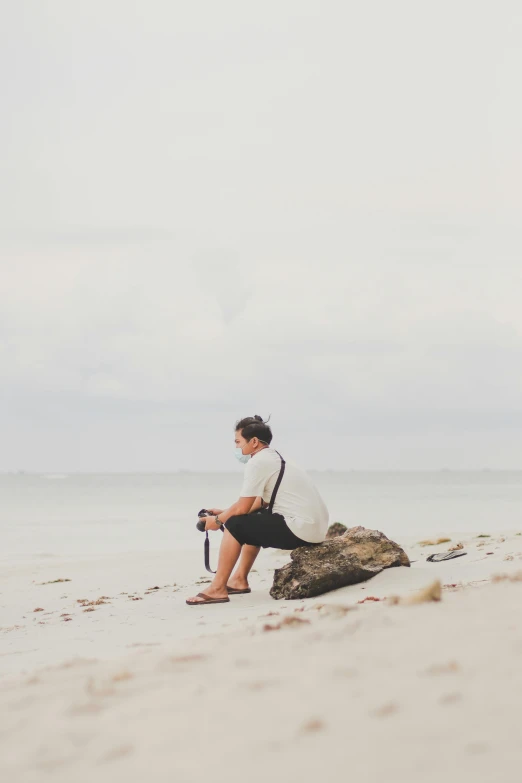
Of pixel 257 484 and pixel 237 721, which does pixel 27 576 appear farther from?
pixel 237 721

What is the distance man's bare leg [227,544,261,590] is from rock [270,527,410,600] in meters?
0.29

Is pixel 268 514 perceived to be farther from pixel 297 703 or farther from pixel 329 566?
pixel 297 703

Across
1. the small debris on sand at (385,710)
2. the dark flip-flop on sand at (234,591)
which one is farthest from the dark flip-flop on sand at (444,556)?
the small debris on sand at (385,710)

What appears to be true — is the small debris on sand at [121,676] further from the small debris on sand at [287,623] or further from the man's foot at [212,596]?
the man's foot at [212,596]

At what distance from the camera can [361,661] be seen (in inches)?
133

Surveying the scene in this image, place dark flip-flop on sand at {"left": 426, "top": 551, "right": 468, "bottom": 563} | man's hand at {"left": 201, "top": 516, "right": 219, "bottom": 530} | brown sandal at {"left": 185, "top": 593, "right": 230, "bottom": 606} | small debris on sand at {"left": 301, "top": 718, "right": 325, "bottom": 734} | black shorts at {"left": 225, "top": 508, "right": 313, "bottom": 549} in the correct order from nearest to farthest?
1. small debris on sand at {"left": 301, "top": 718, "right": 325, "bottom": 734}
2. black shorts at {"left": 225, "top": 508, "right": 313, "bottom": 549}
3. brown sandal at {"left": 185, "top": 593, "right": 230, "bottom": 606}
4. man's hand at {"left": 201, "top": 516, "right": 219, "bottom": 530}
5. dark flip-flop on sand at {"left": 426, "top": 551, "right": 468, "bottom": 563}

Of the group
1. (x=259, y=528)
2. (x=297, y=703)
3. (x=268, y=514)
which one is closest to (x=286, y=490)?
(x=268, y=514)

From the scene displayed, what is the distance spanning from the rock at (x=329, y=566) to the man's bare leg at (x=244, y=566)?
0.96ft

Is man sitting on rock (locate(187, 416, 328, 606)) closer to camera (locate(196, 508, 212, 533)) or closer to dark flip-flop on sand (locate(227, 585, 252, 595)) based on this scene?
camera (locate(196, 508, 212, 533))

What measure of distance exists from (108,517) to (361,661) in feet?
123

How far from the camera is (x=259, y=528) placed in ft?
22.8

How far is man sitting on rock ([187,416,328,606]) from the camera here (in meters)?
6.97

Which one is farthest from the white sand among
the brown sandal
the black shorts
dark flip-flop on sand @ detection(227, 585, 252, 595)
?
dark flip-flop on sand @ detection(227, 585, 252, 595)

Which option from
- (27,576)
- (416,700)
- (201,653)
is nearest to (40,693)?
(201,653)
